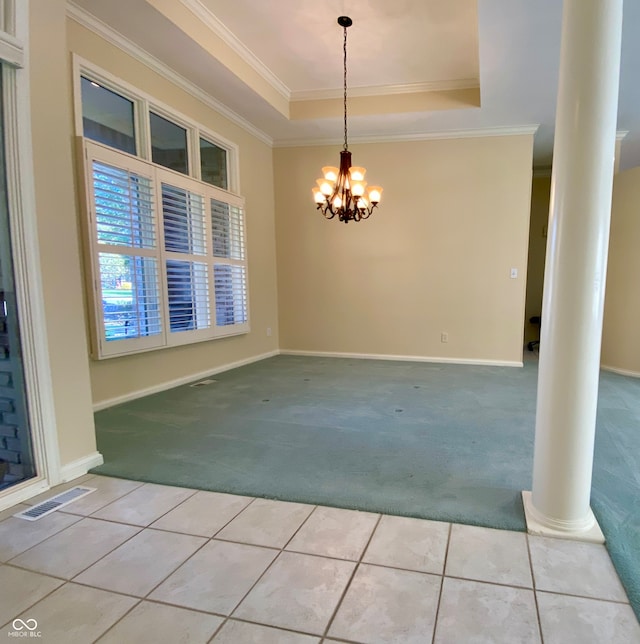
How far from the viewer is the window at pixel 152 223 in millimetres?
3100

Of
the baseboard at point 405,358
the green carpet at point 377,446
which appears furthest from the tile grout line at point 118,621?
the baseboard at point 405,358

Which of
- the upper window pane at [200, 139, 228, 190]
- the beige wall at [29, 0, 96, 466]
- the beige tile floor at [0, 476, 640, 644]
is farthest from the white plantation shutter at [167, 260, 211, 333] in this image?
the beige tile floor at [0, 476, 640, 644]

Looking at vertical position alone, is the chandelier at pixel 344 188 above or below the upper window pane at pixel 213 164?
below

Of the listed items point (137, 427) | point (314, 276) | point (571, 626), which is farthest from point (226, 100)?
point (571, 626)

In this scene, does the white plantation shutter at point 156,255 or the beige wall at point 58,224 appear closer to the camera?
the beige wall at point 58,224

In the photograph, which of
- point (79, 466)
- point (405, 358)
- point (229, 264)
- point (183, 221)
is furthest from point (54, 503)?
point (405, 358)

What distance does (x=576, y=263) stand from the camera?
1.47 metres

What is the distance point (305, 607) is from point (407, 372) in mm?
3584

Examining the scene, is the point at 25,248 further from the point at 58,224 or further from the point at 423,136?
the point at 423,136

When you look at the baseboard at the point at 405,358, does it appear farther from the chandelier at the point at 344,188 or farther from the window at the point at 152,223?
the chandelier at the point at 344,188

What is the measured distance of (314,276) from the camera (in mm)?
5707

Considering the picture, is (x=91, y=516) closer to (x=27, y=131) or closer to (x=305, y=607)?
(x=305, y=607)

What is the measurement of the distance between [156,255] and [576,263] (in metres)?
3.28

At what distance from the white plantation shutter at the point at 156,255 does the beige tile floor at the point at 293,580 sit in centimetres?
181
